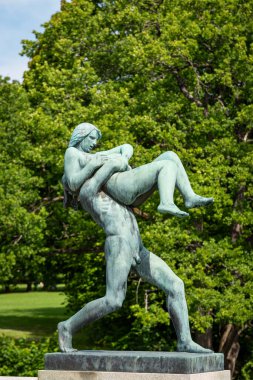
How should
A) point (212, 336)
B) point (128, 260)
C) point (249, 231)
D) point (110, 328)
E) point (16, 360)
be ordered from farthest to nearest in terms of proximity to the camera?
point (110, 328), point (212, 336), point (249, 231), point (16, 360), point (128, 260)

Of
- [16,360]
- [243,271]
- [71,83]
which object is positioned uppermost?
[71,83]

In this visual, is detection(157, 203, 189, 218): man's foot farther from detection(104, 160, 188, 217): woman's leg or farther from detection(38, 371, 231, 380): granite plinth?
detection(38, 371, 231, 380): granite plinth

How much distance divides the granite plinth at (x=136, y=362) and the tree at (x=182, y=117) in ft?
33.1

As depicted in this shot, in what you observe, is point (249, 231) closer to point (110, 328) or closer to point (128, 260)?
point (110, 328)

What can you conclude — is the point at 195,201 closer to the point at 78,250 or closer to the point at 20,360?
the point at 20,360

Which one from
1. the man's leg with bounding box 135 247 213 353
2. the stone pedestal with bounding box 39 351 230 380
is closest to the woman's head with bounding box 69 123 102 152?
the man's leg with bounding box 135 247 213 353

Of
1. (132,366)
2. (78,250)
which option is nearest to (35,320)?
(78,250)

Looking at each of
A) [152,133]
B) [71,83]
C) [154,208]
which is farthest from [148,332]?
[71,83]

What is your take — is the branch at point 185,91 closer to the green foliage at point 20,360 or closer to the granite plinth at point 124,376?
the green foliage at point 20,360

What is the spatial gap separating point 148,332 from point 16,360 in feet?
12.2

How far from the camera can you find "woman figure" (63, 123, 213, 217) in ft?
26.9

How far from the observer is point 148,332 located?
2127 cm

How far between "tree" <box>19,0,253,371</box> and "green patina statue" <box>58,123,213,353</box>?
389 inches

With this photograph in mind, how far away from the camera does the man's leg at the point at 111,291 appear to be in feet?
27.5
